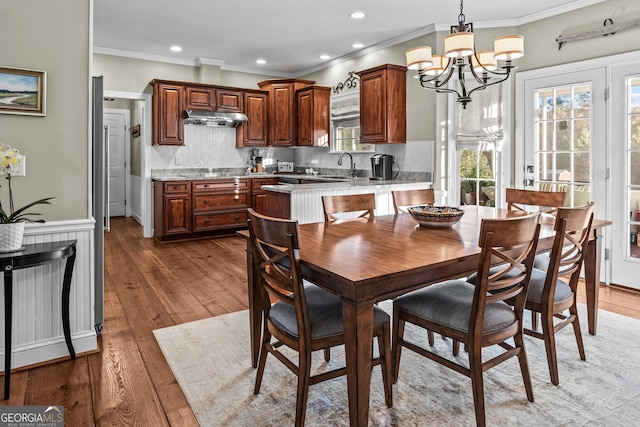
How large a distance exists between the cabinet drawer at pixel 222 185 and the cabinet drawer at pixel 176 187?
0.12m

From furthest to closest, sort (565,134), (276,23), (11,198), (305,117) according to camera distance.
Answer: (305,117)
(276,23)
(565,134)
(11,198)

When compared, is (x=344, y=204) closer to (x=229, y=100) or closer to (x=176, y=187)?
(x=176, y=187)

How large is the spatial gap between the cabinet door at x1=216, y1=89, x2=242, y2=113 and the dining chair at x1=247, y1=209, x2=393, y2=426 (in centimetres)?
511

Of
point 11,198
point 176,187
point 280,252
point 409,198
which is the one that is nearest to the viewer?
point 280,252

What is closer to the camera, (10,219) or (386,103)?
(10,219)

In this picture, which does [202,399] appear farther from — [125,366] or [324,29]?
[324,29]

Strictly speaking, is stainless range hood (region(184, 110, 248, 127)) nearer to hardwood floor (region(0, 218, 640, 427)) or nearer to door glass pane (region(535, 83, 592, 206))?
hardwood floor (region(0, 218, 640, 427))

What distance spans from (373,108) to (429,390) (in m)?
3.96

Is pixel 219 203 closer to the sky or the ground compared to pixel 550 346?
closer to the sky

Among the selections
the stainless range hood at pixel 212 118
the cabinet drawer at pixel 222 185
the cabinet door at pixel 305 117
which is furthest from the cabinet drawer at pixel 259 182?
the stainless range hood at pixel 212 118

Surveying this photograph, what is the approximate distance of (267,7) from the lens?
450 centimetres

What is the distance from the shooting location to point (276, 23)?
502 cm

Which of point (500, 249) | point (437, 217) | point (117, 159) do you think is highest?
point (117, 159)

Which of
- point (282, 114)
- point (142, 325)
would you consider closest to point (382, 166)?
point (282, 114)
